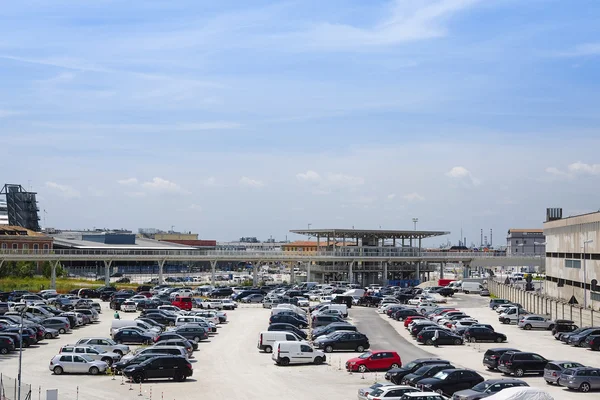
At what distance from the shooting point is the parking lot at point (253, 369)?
33438mm

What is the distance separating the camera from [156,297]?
77.2 metres

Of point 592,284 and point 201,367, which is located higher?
point 592,284

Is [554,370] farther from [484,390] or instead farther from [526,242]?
[526,242]

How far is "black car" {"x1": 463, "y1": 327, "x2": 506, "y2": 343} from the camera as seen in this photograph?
52312 millimetres

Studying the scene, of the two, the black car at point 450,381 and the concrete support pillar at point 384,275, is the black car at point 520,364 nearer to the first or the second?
the black car at point 450,381

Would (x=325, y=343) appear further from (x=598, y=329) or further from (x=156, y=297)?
(x=156, y=297)

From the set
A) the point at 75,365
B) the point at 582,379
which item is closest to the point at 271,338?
the point at 75,365

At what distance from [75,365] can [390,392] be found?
17.6m

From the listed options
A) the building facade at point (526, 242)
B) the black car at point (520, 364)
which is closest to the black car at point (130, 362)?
the black car at point (520, 364)

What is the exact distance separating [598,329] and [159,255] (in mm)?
65496

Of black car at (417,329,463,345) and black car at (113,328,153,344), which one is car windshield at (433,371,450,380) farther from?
black car at (113,328,153,344)

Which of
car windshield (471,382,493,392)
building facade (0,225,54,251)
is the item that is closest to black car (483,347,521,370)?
car windshield (471,382,493,392)

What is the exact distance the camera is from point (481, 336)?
52.4 m

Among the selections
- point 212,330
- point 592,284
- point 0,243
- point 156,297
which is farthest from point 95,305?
point 0,243
